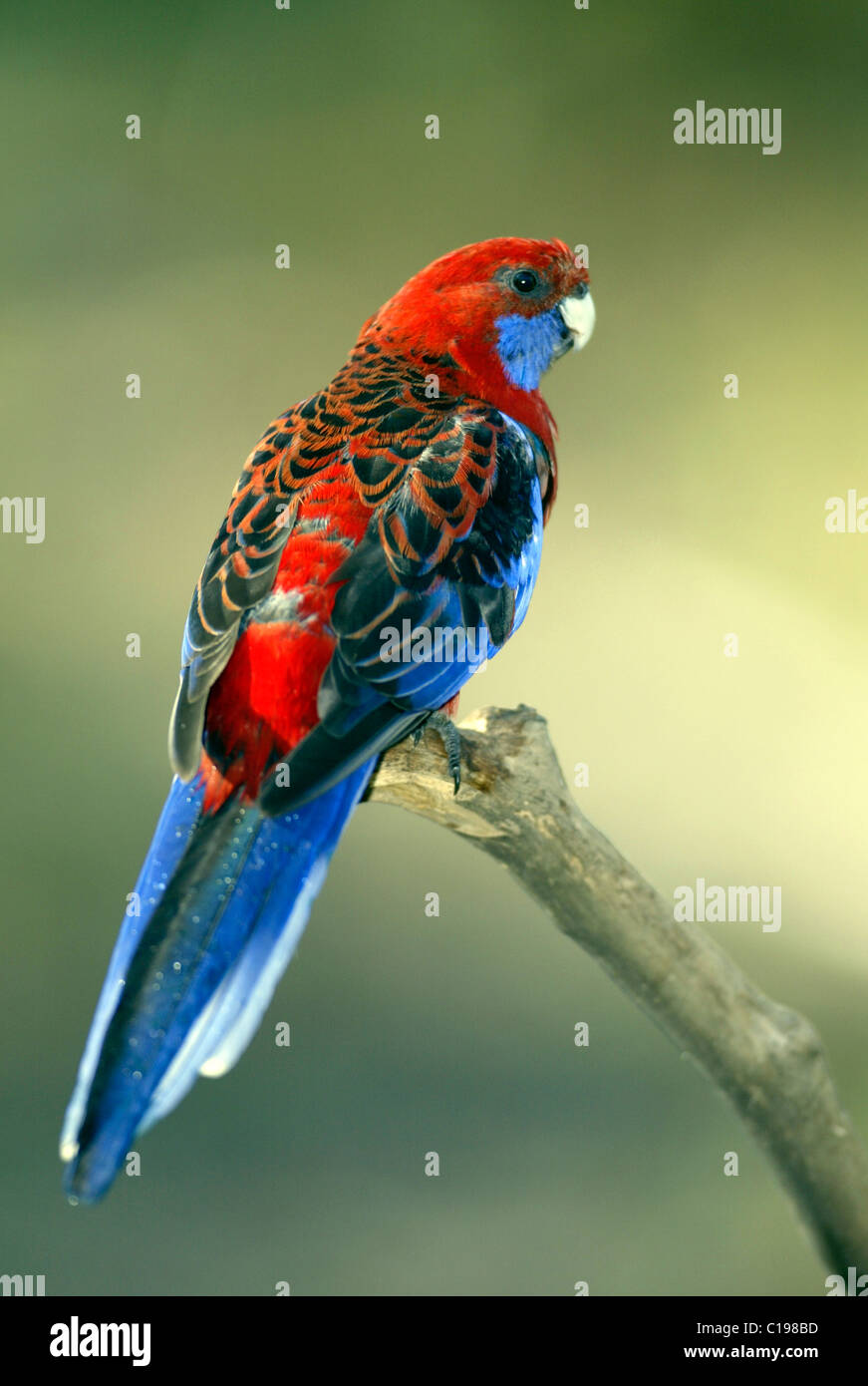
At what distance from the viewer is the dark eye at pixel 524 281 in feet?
4.56

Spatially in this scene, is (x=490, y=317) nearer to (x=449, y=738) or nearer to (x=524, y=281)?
(x=524, y=281)

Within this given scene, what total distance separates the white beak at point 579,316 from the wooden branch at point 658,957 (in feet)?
1.81

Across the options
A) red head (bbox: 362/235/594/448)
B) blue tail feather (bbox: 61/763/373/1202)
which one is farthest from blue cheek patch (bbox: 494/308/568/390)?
blue tail feather (bbox: 61/763/373/1202)

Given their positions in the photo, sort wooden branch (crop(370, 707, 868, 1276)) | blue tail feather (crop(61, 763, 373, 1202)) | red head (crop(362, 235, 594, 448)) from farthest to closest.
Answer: red head (crop(362, 235, 594, 448)) < wooden branch (crop(370, 707, 868, 1276)) < blue tail feather (crop(61, 763, 373, 1202))

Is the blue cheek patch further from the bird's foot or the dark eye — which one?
the bird's foot

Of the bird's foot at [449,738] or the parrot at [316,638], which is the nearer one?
the parrot at [316,638]

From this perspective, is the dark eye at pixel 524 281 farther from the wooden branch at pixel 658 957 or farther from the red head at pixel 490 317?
the wooden branch at pixel 658 957

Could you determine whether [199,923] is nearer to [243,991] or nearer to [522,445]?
[243,991]

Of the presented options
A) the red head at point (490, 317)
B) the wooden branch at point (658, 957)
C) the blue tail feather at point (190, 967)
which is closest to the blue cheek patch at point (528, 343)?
the red head at point (490, 317)

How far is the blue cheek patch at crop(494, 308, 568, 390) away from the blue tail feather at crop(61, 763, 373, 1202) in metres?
0.65

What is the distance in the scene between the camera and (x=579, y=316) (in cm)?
145

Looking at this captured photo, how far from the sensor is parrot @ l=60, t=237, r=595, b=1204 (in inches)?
38.1

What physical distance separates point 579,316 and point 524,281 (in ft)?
0.32
